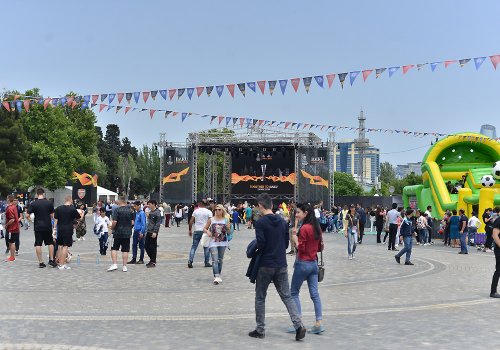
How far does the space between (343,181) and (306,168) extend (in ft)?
228

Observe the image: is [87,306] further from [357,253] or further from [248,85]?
[357,253]

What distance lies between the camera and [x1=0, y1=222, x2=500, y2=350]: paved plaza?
7.01 m

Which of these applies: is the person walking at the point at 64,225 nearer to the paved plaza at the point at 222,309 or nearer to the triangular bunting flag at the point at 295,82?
the paved plaza at the point at 222,309

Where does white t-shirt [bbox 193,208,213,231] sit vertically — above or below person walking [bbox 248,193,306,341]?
above

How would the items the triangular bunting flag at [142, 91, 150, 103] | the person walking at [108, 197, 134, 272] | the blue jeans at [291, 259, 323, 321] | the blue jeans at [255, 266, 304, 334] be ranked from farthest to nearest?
the triangular bunting flag at [142, 91, 150, 103], the person walking at [108, 197, 134, 272], the blue jeans at [291, 259, 323, 321], the blue jeans at [255, 266, 304, 334]

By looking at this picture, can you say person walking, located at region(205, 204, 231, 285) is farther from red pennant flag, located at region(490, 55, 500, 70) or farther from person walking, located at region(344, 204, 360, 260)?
red pennant flag, located at region(490, 55, 500, 70)

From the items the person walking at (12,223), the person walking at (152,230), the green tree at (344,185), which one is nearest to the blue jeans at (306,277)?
the person walking at (152,230)

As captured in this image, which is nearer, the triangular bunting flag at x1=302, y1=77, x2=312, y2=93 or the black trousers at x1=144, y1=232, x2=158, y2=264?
the black trousers at x1=144, y1=232, x2=158, y2=264

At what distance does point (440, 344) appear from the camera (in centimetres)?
687

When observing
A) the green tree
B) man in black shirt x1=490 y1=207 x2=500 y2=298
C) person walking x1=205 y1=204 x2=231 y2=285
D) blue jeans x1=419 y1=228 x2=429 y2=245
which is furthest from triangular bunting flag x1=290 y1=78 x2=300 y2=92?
the green tree

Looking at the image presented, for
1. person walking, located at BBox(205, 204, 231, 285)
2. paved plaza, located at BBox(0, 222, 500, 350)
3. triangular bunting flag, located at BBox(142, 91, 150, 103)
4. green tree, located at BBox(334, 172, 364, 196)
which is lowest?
paved plaza, located at BBox(0, 222, 500, 350)

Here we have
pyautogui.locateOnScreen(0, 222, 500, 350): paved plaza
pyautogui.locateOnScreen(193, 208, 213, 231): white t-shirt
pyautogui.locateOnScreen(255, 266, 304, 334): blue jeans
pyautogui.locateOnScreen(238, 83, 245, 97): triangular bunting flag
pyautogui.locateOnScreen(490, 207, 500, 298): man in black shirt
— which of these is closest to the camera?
pyautogui.locateOnScreen(0, 222, 500, 350): paved plaza

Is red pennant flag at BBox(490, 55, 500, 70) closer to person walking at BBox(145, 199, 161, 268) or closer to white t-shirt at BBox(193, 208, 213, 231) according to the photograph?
white t-shirt at BBox(193, 208, 213, 231)

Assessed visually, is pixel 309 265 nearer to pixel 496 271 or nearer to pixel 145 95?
pixel 496 271
